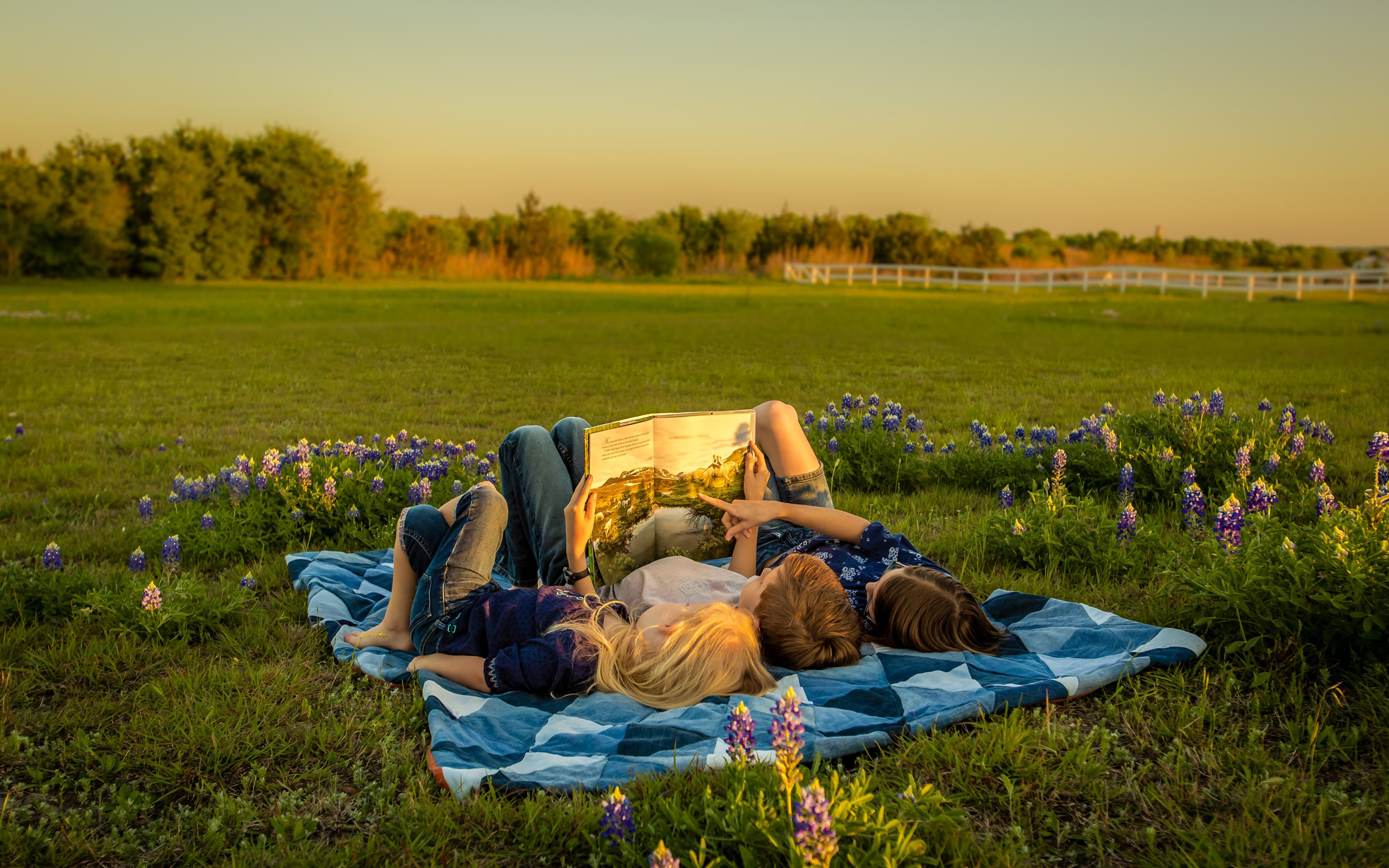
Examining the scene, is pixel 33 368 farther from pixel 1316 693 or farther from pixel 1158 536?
pixel 1316 693

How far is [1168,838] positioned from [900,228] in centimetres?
4527

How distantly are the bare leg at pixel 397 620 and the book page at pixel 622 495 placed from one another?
0.66 m

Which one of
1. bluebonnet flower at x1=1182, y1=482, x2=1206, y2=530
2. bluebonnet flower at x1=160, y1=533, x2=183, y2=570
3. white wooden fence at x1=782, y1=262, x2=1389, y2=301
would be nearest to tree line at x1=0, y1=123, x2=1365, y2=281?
white wooden fence at x1=782, y1=262, x2=1389, y2=301

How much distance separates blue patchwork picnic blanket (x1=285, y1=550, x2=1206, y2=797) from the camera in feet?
7.84

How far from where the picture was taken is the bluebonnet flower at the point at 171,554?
374cm

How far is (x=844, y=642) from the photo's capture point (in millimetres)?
2947

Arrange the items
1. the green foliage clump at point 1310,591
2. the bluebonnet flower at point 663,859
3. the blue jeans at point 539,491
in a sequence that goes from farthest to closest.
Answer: the blue jeans at point 539,491 → the green foliage clump at point 1310,591 → the bluebonnet flower at point 663,859

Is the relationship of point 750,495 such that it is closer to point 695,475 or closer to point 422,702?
point 695,475

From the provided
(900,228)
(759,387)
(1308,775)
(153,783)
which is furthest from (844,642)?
(900,228)

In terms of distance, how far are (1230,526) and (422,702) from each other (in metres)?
2.74

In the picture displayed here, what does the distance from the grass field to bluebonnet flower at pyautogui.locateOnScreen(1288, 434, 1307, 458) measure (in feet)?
2.47

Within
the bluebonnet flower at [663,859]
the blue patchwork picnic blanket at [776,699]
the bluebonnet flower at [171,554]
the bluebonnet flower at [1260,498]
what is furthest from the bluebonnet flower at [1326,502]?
the bluebonnet flower at [171,554]

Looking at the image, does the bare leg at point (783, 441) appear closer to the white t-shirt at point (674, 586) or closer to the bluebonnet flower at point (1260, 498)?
the white t-shirt at point (674, 586)

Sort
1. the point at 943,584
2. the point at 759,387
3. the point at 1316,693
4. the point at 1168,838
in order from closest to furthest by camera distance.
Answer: the point at 1168,838 < the point at 1316,693 < the point at 943,584 < the point at 759,387
